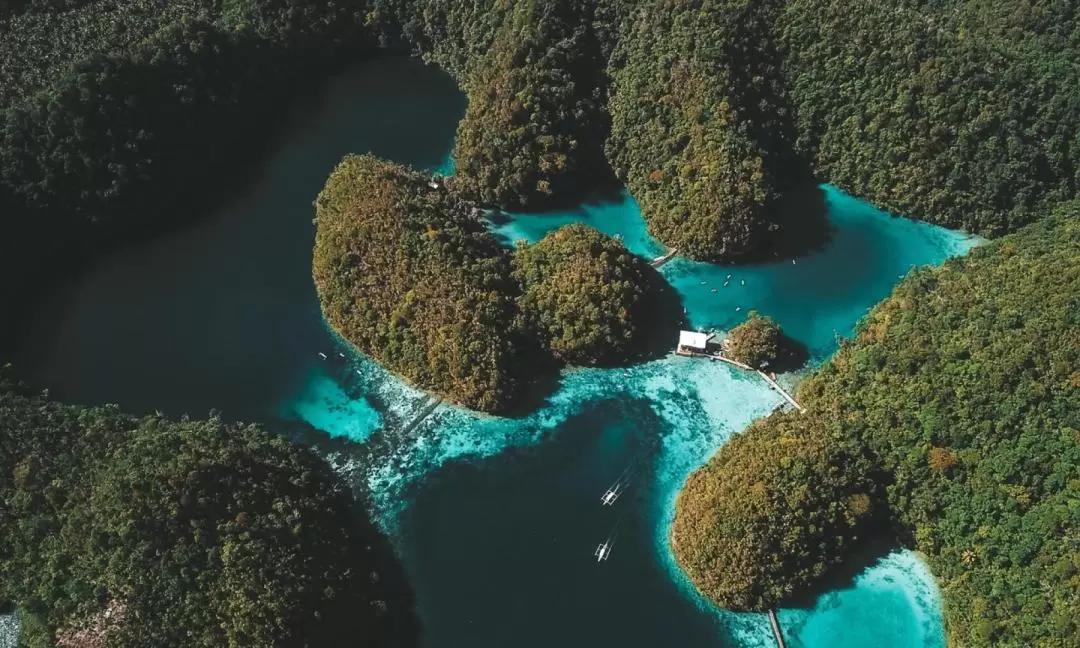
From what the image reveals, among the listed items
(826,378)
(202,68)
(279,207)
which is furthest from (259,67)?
(826,378)

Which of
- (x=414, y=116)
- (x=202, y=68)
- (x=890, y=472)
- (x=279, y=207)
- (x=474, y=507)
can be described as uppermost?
(x=202, y=68)

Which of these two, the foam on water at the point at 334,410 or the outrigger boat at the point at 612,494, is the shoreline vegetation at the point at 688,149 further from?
the outrigger boat at the point at 612,494

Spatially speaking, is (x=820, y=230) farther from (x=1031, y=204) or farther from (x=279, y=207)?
(x=279, y=207)

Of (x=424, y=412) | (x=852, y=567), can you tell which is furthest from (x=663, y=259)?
(x=852, y=567)

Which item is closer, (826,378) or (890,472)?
(890,472)

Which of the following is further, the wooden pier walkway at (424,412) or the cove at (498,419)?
the wooden pier walkway at (424,412)

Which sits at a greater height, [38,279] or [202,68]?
[202,68]

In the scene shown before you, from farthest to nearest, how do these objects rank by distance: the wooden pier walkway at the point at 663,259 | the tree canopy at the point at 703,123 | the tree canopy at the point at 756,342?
the wooden pier walkway at the point at 663,259 → the tree canopy at the point at 703,123 → the tree canopy at the point at 756,342

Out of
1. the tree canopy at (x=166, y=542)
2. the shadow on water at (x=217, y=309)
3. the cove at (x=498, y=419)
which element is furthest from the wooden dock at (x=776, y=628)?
the shadow on water at (x=217, y=309)
